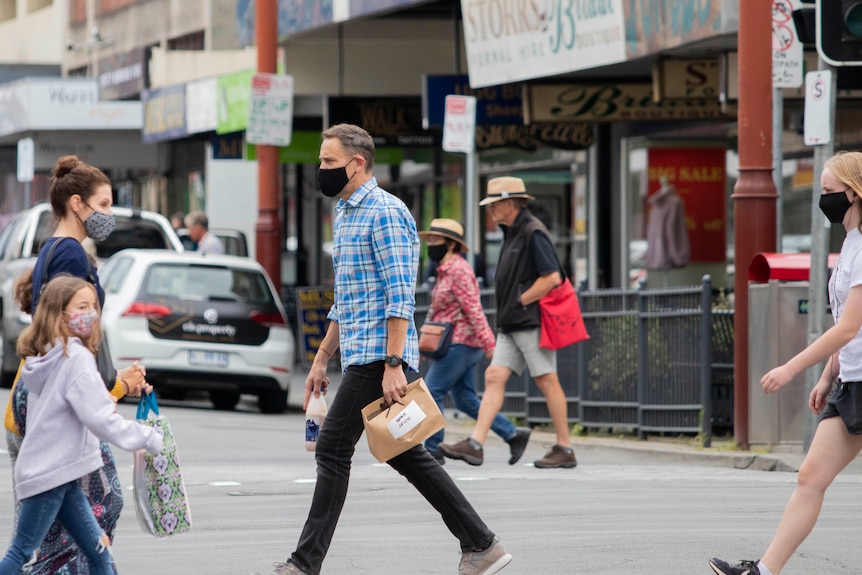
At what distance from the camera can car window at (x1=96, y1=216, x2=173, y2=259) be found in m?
19.5

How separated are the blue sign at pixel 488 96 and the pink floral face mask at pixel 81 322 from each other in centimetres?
1446

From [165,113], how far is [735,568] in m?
22.1

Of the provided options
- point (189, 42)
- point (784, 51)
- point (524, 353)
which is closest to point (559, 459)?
point (524, 353)

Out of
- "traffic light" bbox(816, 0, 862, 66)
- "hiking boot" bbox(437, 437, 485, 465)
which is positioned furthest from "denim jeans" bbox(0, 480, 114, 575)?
"traffic light" bbox(816, 0, 862, 66)

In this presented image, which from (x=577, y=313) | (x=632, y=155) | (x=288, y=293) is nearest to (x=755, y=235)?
(x=577, y=313)

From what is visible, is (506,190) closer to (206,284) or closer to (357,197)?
(357,197)

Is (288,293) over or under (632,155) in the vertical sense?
under

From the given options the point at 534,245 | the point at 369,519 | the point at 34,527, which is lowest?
the point at 369,519

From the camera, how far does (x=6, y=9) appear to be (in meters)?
48.0

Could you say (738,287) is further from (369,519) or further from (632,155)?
(632,155)

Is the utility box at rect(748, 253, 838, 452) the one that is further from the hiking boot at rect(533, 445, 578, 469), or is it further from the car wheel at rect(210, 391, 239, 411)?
the car wheel at rect(210, 391, 239, 411)

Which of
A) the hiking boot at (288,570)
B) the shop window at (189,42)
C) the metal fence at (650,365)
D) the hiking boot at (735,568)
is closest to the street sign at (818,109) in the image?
the metal fence at (650,365)

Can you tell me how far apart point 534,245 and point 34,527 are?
6.04 meters

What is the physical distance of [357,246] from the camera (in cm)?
724
